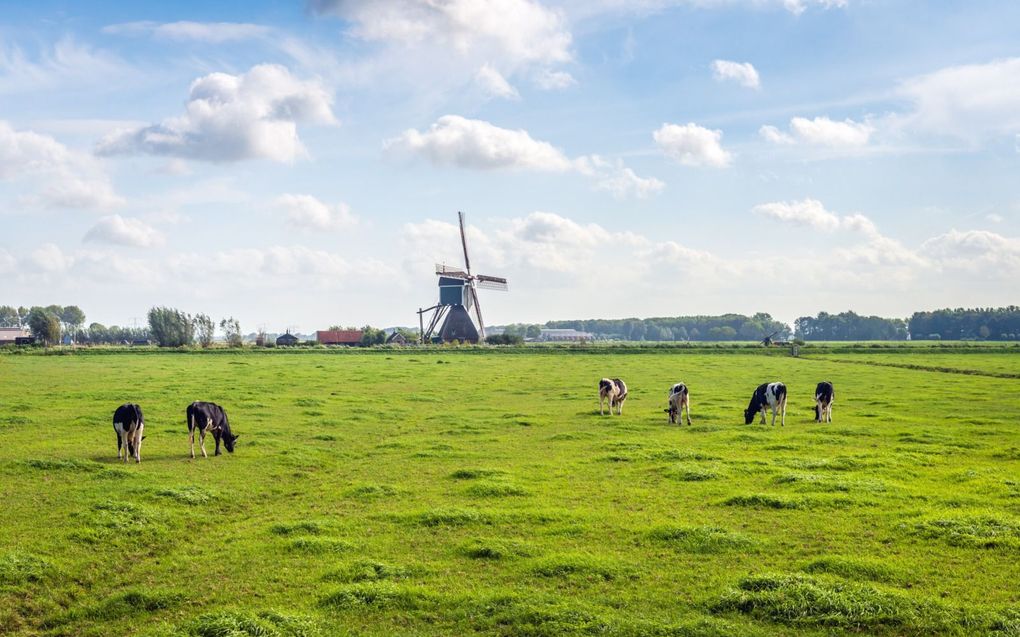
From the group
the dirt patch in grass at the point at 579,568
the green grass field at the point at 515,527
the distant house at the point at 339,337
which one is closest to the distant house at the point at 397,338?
the distant house at the point at 339,337

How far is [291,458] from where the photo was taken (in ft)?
62.2

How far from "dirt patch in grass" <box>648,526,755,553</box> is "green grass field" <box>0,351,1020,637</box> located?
4 cm

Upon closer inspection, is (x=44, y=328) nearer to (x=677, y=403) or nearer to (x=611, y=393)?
(x=611, y=393)

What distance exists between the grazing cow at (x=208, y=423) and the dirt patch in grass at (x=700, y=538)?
12.4 m

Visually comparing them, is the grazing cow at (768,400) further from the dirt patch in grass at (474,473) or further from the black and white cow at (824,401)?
the dirt patch in grass at (474,473)

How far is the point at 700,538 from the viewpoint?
11.5 metres

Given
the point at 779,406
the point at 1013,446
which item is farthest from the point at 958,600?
the point at 779,406

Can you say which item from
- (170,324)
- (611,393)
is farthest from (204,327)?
(611,393)

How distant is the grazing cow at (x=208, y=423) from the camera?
19.0 metres

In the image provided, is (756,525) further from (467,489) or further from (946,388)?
(946,388)

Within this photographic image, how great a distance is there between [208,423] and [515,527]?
10.4m

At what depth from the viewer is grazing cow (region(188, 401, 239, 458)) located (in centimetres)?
1898

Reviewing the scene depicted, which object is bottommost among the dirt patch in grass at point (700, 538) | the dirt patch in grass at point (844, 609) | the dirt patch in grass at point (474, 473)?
the dirt patch in grass at point (844, 609)

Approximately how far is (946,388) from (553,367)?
90.4 ft
